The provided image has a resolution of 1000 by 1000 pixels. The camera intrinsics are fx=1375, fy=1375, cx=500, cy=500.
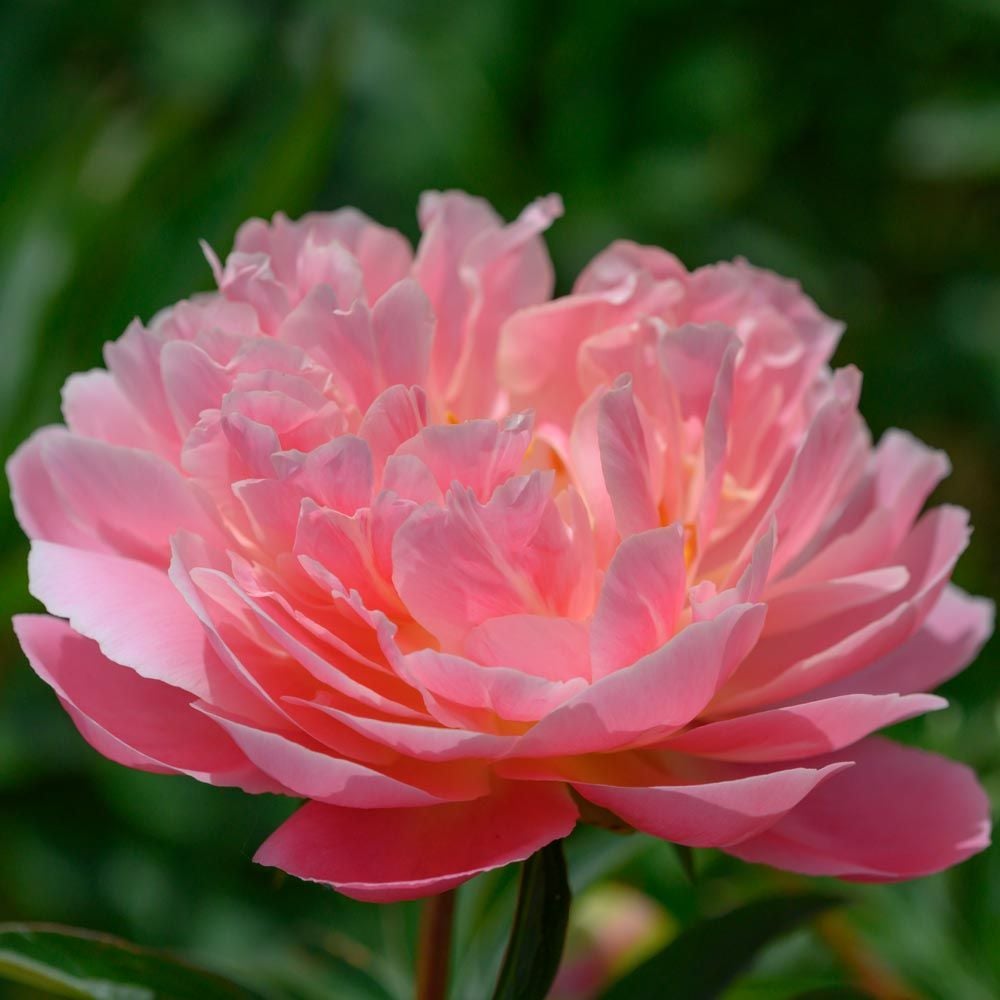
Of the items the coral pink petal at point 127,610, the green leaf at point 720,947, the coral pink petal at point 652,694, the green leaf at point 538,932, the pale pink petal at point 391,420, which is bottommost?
the green leaf at point 720,947

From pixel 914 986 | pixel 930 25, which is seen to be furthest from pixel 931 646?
pixel 930 25

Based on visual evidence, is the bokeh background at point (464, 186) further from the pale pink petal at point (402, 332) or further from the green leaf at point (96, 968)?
the pale pink petal at point (402, 332)

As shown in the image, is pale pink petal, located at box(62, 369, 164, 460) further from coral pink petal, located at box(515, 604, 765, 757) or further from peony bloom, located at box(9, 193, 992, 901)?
coral pink petal, located at box(515, 604, 765, 757)

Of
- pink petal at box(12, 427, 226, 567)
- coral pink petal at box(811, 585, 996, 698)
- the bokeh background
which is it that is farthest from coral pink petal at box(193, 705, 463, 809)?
the bokeh background

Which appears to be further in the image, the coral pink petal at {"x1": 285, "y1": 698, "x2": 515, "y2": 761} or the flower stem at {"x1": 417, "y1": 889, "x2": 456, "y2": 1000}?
the flower stem at {"x1": 417, "y1": 889, "x2": 456, "y2": 1000}

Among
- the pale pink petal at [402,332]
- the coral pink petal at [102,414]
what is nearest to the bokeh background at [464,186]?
the coral pink petal at [102,414]

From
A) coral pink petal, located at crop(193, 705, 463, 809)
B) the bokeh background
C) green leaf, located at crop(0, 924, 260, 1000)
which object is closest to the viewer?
coral pink petal, located at crop(193, 705, 463, 809)

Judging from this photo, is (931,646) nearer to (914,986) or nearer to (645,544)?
(645,544)
